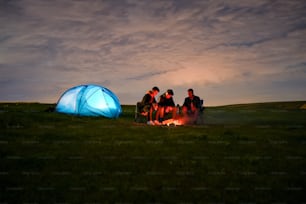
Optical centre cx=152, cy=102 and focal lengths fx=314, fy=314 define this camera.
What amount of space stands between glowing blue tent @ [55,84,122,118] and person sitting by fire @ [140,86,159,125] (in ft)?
21.6

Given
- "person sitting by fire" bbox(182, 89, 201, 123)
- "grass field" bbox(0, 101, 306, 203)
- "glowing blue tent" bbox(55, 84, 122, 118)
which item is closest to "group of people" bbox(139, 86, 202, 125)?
"person sitting by fire" bbox(182, 89, 201, 123)

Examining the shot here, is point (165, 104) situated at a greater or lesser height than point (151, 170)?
greater

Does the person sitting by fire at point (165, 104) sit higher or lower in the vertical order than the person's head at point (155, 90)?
lower

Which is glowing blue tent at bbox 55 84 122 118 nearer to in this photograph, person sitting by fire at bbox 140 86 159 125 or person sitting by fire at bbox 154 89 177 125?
person sitting by fire at bbox 154 89 177 125

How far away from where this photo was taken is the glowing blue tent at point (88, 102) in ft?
78.6

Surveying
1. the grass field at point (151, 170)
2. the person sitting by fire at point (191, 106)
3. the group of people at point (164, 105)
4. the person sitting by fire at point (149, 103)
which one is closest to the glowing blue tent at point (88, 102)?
the group of people at point (164, 105)

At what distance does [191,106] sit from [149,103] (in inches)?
105

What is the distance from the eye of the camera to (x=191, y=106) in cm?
1942

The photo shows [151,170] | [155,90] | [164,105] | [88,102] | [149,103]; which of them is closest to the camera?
[151,170]

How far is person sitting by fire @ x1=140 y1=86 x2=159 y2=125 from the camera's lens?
18.7m

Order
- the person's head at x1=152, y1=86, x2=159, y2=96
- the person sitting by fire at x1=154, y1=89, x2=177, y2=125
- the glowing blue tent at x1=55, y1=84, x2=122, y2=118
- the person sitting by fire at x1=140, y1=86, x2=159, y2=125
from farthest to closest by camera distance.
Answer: the glowing blue tent at x1=55, y1=84, x2=122, y2=118
the person sitting by fire at x1=154, y1=89, x2=177, y2=125
the person's head at x1=152, y1=86, x2=159, y2=96
the person sitting by fire at x1=140, y1=86, x2=159, y2=125

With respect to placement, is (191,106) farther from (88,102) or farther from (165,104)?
(88,102)

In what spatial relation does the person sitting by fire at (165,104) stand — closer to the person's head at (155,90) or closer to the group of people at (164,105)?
the group of people at (164,105)

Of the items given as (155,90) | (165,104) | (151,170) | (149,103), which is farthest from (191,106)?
(151,170)
